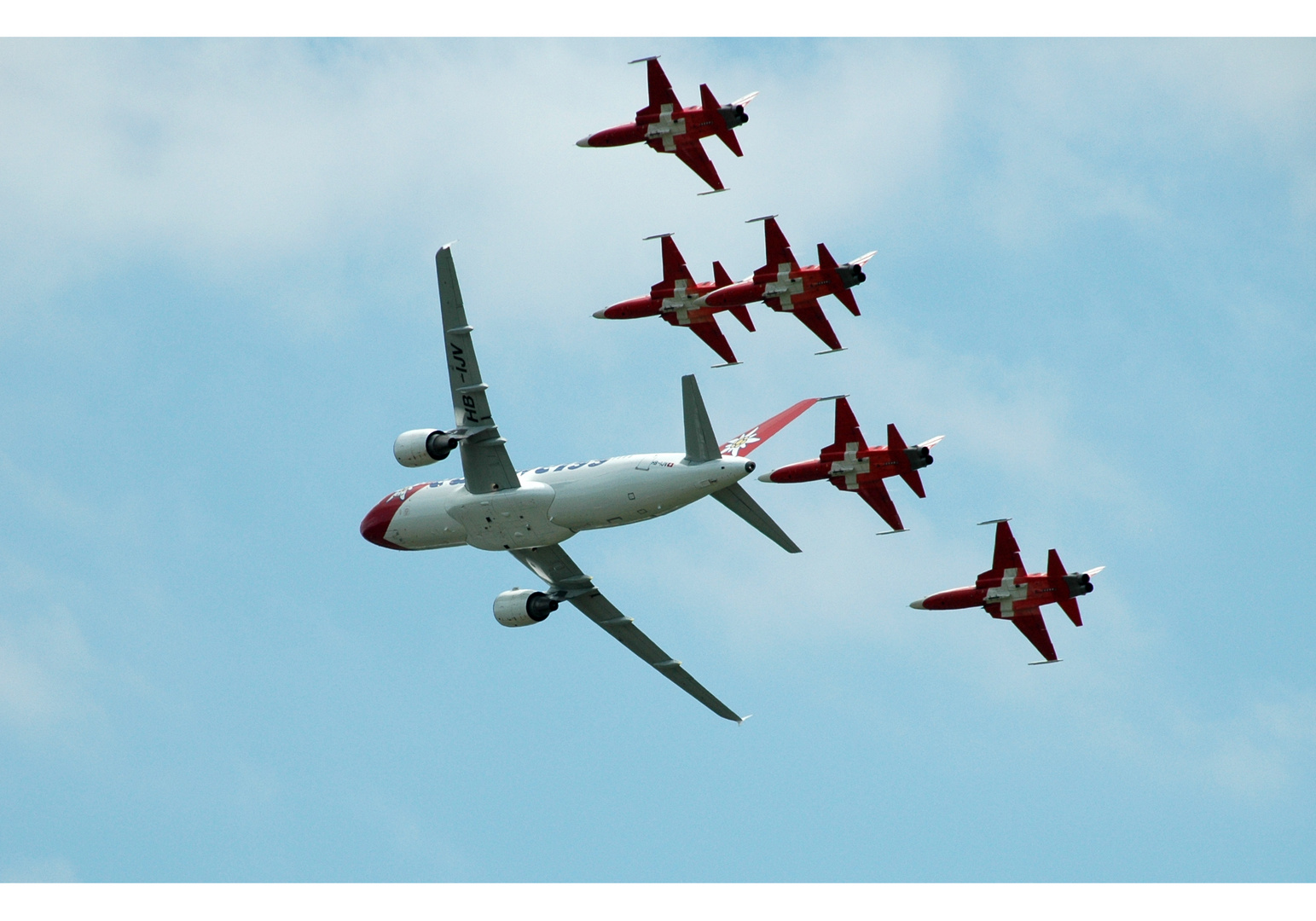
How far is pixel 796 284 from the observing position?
69.1m

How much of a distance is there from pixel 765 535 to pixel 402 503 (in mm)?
12283

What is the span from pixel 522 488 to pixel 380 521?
6.41m

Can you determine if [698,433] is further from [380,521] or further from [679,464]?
[380,521]

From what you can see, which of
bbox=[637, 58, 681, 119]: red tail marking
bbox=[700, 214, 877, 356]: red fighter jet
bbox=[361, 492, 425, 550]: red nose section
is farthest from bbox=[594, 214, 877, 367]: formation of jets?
bbox=[361, 492, 425, 550]: red nose section

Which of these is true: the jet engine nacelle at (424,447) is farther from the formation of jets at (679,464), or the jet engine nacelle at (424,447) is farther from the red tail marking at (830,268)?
the red tail marking at (830,268)

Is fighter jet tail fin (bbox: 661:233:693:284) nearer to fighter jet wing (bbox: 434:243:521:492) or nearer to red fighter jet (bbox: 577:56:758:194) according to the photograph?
red fighter jet (bbox: 577:56:758:194)

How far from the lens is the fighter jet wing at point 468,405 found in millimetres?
65750

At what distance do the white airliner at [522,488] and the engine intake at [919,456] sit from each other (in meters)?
3.98

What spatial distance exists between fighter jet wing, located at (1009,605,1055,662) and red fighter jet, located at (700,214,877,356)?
35.0 feet

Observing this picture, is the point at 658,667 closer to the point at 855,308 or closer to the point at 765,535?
the point at 765,535

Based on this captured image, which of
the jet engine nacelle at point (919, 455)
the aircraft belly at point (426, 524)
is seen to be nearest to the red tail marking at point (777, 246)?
the jet engine nacelle at point (919, 455)

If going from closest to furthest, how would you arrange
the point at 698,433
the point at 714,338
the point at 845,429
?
the point at 698,433 → the point at 845,429 → the point at 714,338

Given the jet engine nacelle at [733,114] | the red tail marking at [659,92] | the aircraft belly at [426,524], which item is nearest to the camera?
the jet engine nacelle at [733,114]

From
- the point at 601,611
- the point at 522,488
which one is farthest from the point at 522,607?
the point at 522,488
